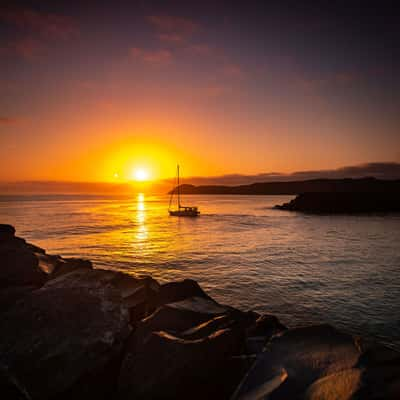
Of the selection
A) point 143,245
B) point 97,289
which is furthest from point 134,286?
point 143,245

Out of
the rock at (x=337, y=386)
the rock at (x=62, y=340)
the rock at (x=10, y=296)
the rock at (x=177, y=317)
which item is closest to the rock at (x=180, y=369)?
the rock at (x=62, y=340)

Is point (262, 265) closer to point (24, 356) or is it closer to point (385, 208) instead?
point (24, 356)

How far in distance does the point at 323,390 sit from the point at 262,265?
52.9 ft

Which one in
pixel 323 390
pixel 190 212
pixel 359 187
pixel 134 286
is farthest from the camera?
pixel 359 187

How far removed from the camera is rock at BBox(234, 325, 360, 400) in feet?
11.6

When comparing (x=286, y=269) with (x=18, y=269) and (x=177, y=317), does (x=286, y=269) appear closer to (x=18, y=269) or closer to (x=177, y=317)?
(x=177, y=317)

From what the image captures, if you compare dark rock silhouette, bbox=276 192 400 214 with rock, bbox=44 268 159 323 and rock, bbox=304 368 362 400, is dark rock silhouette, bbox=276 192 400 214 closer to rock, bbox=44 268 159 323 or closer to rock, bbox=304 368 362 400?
rock, bbox=44 268 159 323

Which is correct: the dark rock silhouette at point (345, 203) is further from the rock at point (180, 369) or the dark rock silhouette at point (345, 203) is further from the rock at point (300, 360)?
the rock at point (180, 369)

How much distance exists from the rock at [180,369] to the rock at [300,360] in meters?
0.60

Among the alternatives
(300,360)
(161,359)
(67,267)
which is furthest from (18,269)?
(300,360)

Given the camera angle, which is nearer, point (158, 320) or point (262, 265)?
point (158, 320)

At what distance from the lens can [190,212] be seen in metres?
61.1

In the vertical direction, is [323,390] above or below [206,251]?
above

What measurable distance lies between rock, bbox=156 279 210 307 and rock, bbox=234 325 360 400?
3820 mm
